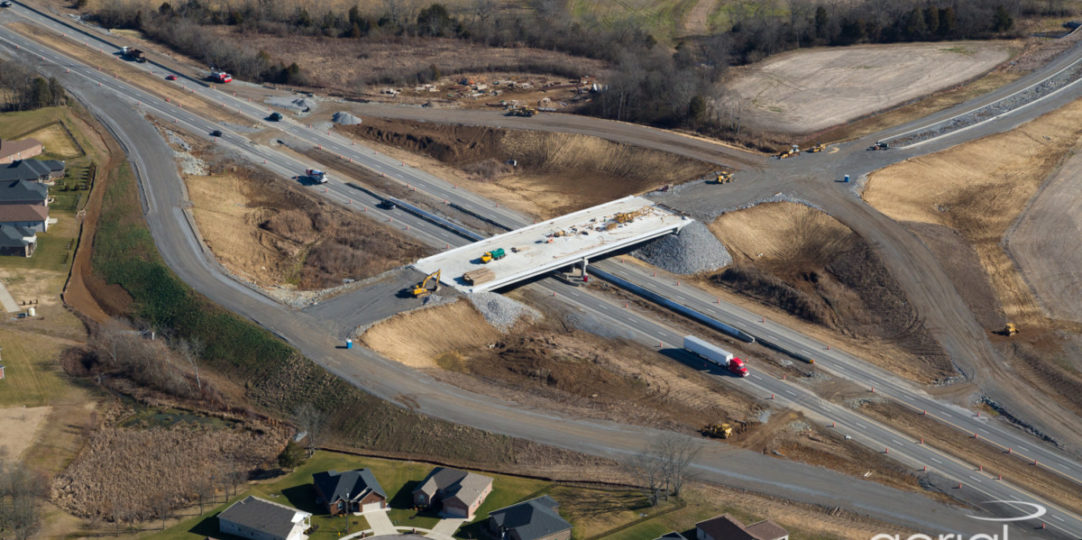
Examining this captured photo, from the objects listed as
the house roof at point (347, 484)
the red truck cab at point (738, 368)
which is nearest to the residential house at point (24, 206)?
the house roof at point (347, 484)

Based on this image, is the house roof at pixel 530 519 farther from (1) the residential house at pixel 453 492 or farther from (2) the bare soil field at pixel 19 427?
(2) the bare soil field at pixel 19 427

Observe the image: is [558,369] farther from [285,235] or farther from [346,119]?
[346,119]

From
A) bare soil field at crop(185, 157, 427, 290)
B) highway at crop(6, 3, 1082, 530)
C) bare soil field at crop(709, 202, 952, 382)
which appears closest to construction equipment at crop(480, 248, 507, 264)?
highway at crop(6, 3, 1082, 530)

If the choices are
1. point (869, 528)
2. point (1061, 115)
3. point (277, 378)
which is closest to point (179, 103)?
point (277, 378)

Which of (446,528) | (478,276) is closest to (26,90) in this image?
(478,276)

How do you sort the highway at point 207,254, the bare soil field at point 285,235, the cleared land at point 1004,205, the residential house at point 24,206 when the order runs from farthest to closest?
the residential house at point 24,206 → the bare soil field at point 285,235 → the cleared land at point 1004,205 → the highway at point 207,254

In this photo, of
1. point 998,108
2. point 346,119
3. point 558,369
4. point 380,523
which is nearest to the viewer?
point 380,523
